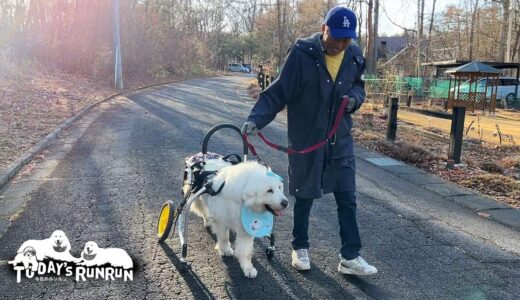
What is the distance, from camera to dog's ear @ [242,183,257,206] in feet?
11.1

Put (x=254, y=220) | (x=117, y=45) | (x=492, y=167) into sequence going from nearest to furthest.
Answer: (x=254, y=220), (x=492, y=167), (x=117, y=45)

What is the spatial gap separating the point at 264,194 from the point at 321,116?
792 mm

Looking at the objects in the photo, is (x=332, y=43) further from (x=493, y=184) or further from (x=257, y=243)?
(x=493, y=184)

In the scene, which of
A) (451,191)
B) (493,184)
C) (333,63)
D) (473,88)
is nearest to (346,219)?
(333,63)

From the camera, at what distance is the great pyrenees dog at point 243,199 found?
337cm

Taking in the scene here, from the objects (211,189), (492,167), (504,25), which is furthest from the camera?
(504,25)

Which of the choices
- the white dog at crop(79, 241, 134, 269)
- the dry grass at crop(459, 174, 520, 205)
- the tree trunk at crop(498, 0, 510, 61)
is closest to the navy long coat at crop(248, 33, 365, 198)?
the white dog at crop(79, 241, 134, 269)

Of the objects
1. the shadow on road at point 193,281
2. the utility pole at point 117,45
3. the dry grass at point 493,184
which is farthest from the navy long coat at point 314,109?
the utility pole at point 117,45

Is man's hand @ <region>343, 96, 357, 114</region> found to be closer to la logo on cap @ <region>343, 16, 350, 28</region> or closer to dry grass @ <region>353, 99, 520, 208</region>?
la logo on cap @ <region>343, 16, 350, 28</region>

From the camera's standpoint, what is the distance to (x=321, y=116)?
11.9 feet

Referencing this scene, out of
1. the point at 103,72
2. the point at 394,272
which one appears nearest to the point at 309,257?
→ the point at 394,272

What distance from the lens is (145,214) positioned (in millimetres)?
5098

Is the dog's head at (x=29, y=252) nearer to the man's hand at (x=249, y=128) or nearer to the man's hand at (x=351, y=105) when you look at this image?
the man's hand at (x=249, y=128)

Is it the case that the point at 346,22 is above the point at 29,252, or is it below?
above
